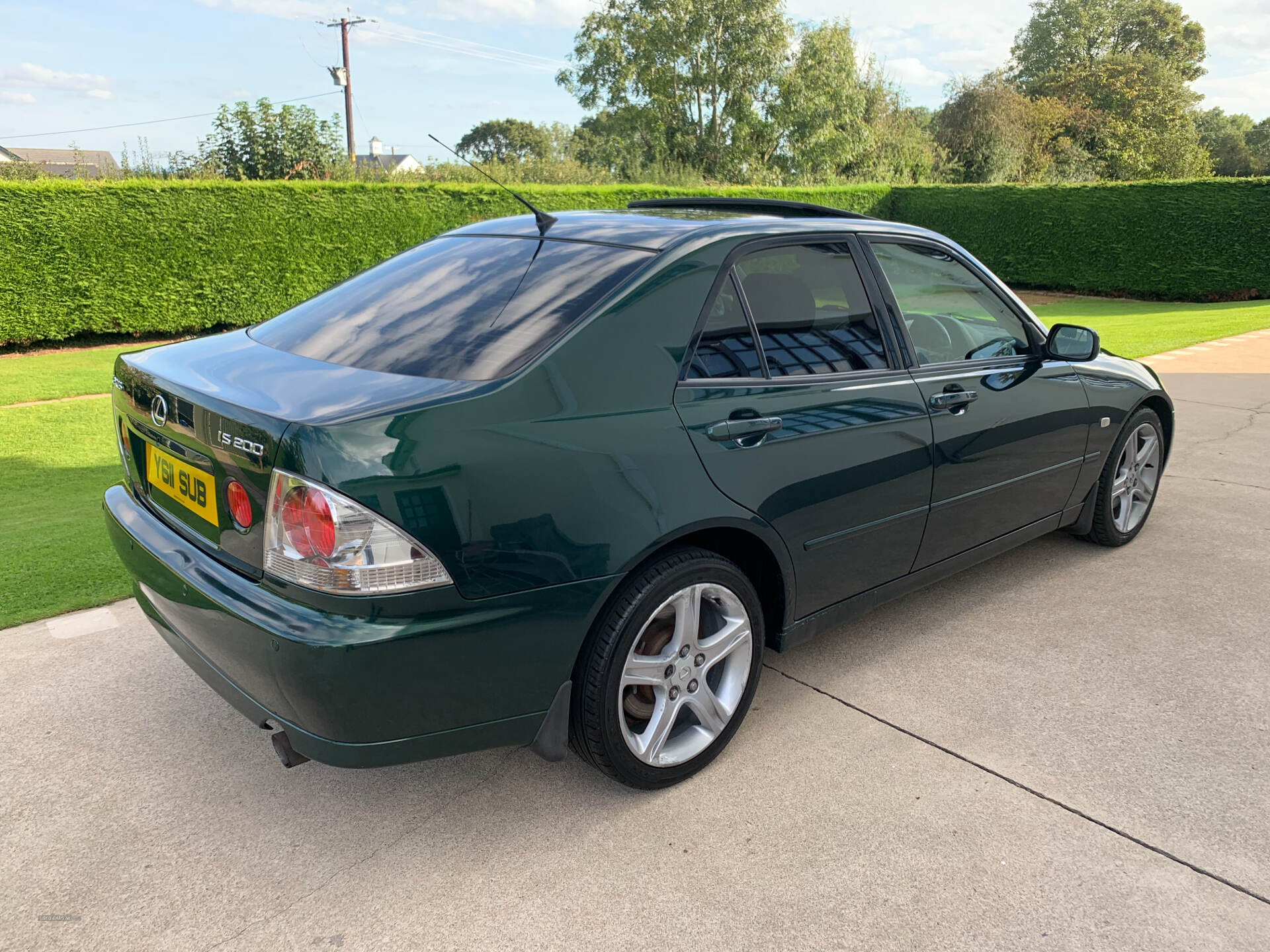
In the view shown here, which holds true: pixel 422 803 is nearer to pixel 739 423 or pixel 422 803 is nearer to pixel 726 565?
pixel 726 565

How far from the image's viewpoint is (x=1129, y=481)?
4574mm

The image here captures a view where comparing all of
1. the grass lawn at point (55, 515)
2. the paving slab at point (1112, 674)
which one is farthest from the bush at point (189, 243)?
the paving slab at point (1112, 674)

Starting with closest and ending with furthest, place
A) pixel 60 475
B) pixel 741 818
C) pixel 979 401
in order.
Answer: pixel 741 818 < pixel 979 401 < pixel 60 475

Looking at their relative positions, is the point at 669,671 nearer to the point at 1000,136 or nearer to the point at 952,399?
the point at 952,399

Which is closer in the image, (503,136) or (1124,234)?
Answer: (1124,234)

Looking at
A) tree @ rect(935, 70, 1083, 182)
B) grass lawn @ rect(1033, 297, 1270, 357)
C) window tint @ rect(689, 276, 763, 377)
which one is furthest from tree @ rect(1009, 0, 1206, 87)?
window tint @ rect(689, 276, 763, 377)

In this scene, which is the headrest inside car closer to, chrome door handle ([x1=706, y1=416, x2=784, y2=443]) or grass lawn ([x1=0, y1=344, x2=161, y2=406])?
chrome door handle ([x1=706, y1=416, x2=784, y2=443])

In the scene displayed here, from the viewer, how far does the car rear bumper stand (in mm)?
2018

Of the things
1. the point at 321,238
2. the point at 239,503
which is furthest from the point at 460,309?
the point at 321,238

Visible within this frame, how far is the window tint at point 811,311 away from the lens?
2799mm

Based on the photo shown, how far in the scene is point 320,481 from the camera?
78.3 inches

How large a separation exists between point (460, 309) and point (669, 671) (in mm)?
1196

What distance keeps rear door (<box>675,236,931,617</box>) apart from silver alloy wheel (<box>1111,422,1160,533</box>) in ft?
6.09

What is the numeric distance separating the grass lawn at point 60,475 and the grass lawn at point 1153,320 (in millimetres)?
62
